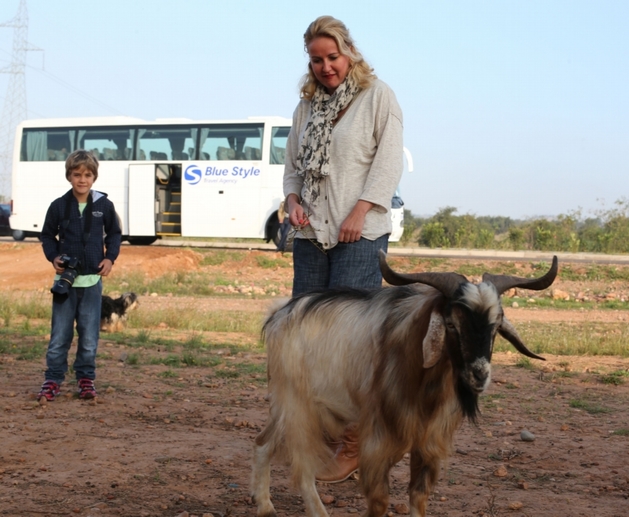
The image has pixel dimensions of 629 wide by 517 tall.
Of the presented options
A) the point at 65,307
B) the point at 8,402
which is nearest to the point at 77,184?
the point at 65,307

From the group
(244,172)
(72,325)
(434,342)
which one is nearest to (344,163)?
(434,342)

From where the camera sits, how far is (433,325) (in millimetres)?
3281

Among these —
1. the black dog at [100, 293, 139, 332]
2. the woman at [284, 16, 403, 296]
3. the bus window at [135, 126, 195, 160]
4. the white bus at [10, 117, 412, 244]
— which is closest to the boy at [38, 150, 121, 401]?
the woman at [284, 16, 403, 296]

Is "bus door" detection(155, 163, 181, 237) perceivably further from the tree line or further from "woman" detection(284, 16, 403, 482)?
"woman" detection(284, 16, 403, 482)

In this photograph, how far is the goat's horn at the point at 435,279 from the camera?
331 centimetres

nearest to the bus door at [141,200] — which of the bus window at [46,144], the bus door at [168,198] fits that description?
the bus door at [168,198]

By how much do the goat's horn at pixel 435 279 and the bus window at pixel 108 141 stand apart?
20.7 m

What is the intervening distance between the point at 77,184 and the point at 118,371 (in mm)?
2159

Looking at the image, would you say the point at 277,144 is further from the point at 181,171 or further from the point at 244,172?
the point at 181,171

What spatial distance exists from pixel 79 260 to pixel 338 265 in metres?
2.51

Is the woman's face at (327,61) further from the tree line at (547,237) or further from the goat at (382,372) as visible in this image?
the tree line at (547,237)

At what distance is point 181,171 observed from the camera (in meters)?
23.0

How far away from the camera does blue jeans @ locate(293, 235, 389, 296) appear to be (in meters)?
4.34

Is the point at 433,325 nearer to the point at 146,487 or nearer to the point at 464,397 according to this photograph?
the point at 464,397
